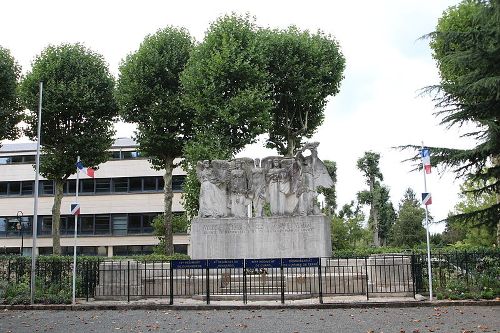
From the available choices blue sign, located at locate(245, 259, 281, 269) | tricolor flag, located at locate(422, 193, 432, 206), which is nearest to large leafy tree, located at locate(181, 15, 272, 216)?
blue sign, located at locate(245, 259, 281, 269)

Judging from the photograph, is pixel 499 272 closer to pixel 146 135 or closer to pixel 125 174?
pixel 146 135

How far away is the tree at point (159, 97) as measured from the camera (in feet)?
114

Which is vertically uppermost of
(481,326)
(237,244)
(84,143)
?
(84,143)

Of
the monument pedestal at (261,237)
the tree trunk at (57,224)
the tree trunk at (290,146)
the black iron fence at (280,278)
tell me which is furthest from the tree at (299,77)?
the black iron fence at (280,278)

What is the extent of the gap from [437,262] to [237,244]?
798 centimetres

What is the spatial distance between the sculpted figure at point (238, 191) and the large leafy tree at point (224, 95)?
25.2 feet

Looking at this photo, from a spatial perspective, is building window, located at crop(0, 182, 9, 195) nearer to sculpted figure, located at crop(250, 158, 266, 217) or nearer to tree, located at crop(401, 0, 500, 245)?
sculpted figure, located at crop(250, 158, 266, 217)

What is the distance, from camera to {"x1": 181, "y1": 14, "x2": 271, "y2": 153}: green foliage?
106 feet

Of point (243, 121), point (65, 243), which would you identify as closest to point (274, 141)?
point (243, 121)

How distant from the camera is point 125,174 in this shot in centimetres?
5706

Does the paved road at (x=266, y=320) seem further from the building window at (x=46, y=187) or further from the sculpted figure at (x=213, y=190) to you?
the building window at (x=46, y=187)

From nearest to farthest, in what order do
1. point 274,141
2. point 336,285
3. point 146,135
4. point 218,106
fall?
1. point 336,285
2. point 218,106
3. point 146,135
4. point 274,141

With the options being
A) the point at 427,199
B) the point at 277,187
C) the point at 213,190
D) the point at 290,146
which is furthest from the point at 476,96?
the point at 290,146

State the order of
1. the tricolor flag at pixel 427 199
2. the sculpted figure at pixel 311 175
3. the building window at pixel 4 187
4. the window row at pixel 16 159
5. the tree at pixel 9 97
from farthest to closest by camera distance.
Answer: the window row at pixel 16 159 < the building window at pixel 4 187 < the tree at pixel 9 97 < the sculpted figure at pixel 311 175 < the tricolor flag at pixel 427 199
